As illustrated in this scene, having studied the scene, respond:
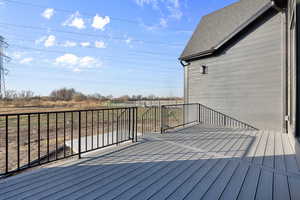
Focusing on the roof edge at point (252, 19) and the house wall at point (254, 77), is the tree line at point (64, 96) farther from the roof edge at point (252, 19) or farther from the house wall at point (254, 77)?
the roof edge at point (252, 19)

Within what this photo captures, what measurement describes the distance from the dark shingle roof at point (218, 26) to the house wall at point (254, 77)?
0.77m

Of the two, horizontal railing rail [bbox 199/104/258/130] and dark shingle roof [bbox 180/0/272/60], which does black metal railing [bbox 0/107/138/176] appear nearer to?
horizontal railing rail [bbox 199/104/258/130]

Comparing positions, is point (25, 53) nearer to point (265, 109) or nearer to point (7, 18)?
point (7, 18)

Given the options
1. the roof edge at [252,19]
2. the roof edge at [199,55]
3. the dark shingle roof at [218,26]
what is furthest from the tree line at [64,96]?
the roof edge at [252,19]

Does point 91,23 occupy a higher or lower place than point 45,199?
Answer: higher

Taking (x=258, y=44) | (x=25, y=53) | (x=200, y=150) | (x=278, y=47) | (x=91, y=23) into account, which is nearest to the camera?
(x=200, y=150)

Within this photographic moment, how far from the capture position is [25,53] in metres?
17.4

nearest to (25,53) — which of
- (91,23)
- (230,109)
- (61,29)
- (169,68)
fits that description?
(61,29)

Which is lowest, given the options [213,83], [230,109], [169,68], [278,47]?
[230,109]

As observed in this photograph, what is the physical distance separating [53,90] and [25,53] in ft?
25.3

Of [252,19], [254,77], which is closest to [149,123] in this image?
[254,77]

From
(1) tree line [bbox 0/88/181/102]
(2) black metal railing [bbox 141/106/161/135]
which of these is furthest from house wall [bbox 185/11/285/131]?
(1) tree line [bbox 0/88/181/102]

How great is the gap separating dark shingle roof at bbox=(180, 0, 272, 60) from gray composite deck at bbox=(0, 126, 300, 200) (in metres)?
4.48

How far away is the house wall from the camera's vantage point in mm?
5117
